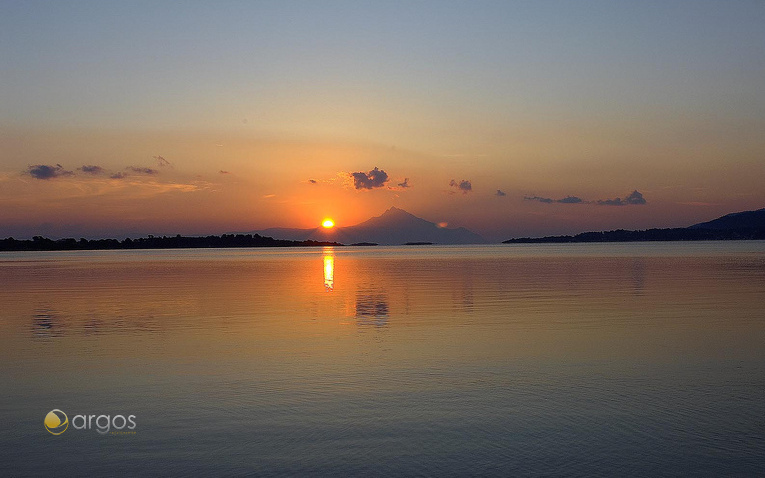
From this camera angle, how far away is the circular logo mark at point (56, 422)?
9587 mm

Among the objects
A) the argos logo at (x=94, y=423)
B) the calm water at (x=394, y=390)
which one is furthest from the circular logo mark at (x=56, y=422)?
the calm water at (x=394, y=390)

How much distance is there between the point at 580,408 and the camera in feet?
33.9

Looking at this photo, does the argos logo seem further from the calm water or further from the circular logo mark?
the calm water

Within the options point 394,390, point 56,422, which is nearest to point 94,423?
point 56,422

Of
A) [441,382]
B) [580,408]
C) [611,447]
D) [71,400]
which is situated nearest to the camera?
[611,447]

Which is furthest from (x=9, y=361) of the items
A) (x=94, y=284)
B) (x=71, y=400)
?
(x=94, y=284)

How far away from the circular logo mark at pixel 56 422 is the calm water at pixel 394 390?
0.51ft

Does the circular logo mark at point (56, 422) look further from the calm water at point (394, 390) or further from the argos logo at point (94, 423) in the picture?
the calm water at point (394, 390)

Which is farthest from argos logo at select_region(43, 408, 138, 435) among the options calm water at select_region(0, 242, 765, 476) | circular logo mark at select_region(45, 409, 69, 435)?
calm water at select_region(0, 242, 765, 476)

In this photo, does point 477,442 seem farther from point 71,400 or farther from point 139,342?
point 139,342

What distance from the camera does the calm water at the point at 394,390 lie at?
27.1 feet

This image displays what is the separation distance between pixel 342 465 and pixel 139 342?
1090cm

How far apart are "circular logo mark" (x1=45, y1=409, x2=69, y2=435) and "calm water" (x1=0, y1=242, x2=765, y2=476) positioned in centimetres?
16

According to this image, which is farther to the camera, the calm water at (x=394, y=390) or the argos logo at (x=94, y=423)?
the argos logo at (x=94, y=423)
